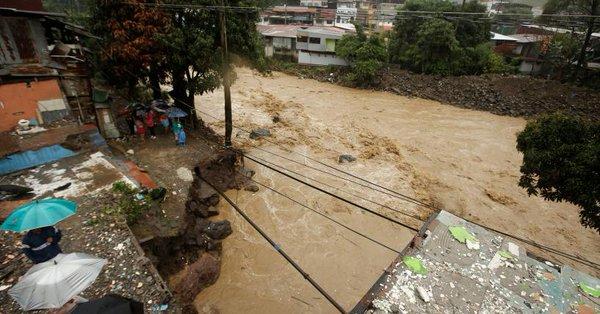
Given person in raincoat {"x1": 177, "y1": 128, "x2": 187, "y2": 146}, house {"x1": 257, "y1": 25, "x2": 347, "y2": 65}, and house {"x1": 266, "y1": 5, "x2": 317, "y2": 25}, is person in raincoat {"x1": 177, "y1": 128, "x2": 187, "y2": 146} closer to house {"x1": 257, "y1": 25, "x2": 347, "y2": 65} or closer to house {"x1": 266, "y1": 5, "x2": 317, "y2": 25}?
house {"x1": 257, "y1": 25, "x2": 347, "y2": 65}

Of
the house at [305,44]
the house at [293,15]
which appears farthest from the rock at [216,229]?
the house at [293,15]

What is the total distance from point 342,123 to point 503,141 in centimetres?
1184

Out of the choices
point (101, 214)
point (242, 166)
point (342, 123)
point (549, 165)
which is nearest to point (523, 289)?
point (549, 165)

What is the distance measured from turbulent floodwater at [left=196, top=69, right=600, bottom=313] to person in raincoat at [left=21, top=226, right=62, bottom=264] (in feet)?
14.9

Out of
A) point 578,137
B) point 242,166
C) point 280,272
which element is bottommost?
point 280,272

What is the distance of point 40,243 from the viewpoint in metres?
5.81

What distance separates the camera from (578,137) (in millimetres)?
7992

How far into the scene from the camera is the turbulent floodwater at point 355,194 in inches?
413

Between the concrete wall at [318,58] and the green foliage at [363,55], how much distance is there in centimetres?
281

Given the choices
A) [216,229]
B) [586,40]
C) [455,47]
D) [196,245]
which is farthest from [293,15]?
[196,245]

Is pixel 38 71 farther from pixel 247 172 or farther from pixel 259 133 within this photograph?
pixel 259 133

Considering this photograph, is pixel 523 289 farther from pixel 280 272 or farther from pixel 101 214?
pixel 101 214

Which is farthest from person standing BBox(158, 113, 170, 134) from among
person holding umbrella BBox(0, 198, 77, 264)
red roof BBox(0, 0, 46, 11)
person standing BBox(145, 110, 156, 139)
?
person holding umbrella BBox(0, 198, 77, 264)

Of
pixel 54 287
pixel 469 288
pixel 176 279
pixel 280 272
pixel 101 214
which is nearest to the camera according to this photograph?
pixel 54 287
